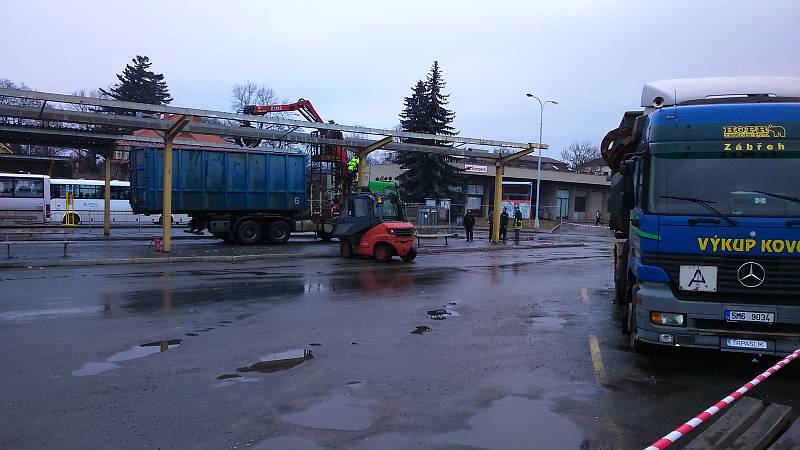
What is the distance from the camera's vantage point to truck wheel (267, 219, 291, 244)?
25922 mm

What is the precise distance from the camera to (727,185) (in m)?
6.65

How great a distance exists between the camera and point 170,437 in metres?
4.77

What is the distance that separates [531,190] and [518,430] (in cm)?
5803

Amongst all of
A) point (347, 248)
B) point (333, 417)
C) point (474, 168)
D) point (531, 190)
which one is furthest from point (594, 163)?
point (333, 417)

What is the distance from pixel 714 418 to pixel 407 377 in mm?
3014

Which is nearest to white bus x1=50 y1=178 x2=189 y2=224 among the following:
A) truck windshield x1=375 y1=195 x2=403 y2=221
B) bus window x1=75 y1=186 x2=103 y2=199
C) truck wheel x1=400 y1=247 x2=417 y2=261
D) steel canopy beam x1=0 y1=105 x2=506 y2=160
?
bus window x1=75 y1=186 x2=103 y2=199

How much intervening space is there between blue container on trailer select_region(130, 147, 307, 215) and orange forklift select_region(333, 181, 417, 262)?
21.4ft

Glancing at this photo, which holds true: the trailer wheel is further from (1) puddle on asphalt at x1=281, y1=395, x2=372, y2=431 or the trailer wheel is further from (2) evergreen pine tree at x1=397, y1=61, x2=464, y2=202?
(1) puddle on asphalt at x1=281, y1=395, x2=372, y2=431

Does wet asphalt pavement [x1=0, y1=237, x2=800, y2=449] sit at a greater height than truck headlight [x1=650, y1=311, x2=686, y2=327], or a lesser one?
lesser

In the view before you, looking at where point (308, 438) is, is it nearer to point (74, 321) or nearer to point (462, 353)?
point (462, 353)

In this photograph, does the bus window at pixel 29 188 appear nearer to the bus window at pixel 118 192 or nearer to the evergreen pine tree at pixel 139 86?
the bus window at pixel 118 192

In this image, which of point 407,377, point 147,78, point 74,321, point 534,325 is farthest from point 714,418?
point 147,78

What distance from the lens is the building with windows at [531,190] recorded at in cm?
5884

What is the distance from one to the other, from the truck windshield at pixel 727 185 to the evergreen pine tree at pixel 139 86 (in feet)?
233
